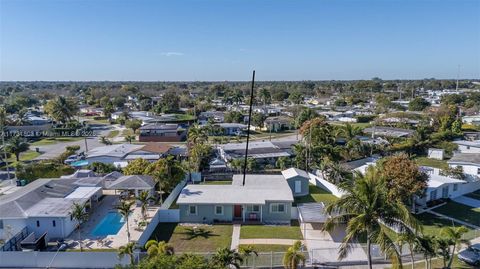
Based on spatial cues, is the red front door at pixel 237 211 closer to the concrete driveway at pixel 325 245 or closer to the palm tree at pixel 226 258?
the concrete driveway at pixel 325 245

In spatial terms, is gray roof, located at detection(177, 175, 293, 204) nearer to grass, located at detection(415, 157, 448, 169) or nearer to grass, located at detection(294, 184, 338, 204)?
grass, located at detection(294, 184, 338, 204)

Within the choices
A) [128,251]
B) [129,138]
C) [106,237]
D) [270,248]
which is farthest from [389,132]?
[128,251]

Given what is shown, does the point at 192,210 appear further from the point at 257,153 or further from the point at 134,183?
the point at 257,153

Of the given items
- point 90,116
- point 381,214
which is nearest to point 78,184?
point 381,214

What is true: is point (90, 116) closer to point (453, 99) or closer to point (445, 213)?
point (445, 213)

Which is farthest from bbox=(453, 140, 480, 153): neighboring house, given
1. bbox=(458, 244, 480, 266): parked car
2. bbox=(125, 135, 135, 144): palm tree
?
bbox=(125, 135, 135, 144): palm tree

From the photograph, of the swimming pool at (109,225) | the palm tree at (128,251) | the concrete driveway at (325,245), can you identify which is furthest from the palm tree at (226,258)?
the swimming pool at (109,225)
